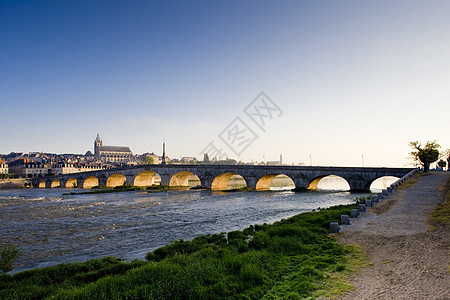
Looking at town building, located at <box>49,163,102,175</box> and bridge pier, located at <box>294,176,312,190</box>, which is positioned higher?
town building, located at <box>49,163,102,175</box>

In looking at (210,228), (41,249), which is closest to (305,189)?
(210,228)

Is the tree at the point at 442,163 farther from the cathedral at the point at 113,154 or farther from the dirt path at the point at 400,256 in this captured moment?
the cathedral at the point at 113,154

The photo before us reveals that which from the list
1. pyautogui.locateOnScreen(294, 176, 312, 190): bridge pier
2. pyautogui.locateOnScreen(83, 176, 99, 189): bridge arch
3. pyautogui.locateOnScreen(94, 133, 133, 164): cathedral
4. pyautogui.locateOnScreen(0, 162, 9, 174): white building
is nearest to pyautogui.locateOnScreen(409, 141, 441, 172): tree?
pyautogui.locateOnScreen(294, 176, 312, 190): bridge pier

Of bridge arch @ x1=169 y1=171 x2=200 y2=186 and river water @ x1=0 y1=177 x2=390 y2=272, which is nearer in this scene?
river water @ x1=0 y1=177 x2=390 y2=272

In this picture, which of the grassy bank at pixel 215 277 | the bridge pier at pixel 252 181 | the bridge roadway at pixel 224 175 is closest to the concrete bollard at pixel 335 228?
the grassy bank at pixel 215 277

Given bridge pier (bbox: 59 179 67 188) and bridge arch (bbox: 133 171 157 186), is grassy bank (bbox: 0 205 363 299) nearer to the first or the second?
bridge arch (bbox: 133 171 157 186)

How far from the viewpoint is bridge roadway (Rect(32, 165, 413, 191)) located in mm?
42375

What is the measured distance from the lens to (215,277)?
25.0ft

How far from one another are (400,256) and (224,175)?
48.3 m

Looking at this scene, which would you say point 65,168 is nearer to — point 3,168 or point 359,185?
point 3,168

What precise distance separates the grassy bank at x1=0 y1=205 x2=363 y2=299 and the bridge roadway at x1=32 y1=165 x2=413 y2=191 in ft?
115

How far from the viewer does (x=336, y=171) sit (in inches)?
1727

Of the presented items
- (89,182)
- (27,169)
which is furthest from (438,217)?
(27,169)

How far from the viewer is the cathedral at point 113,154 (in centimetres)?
18512
